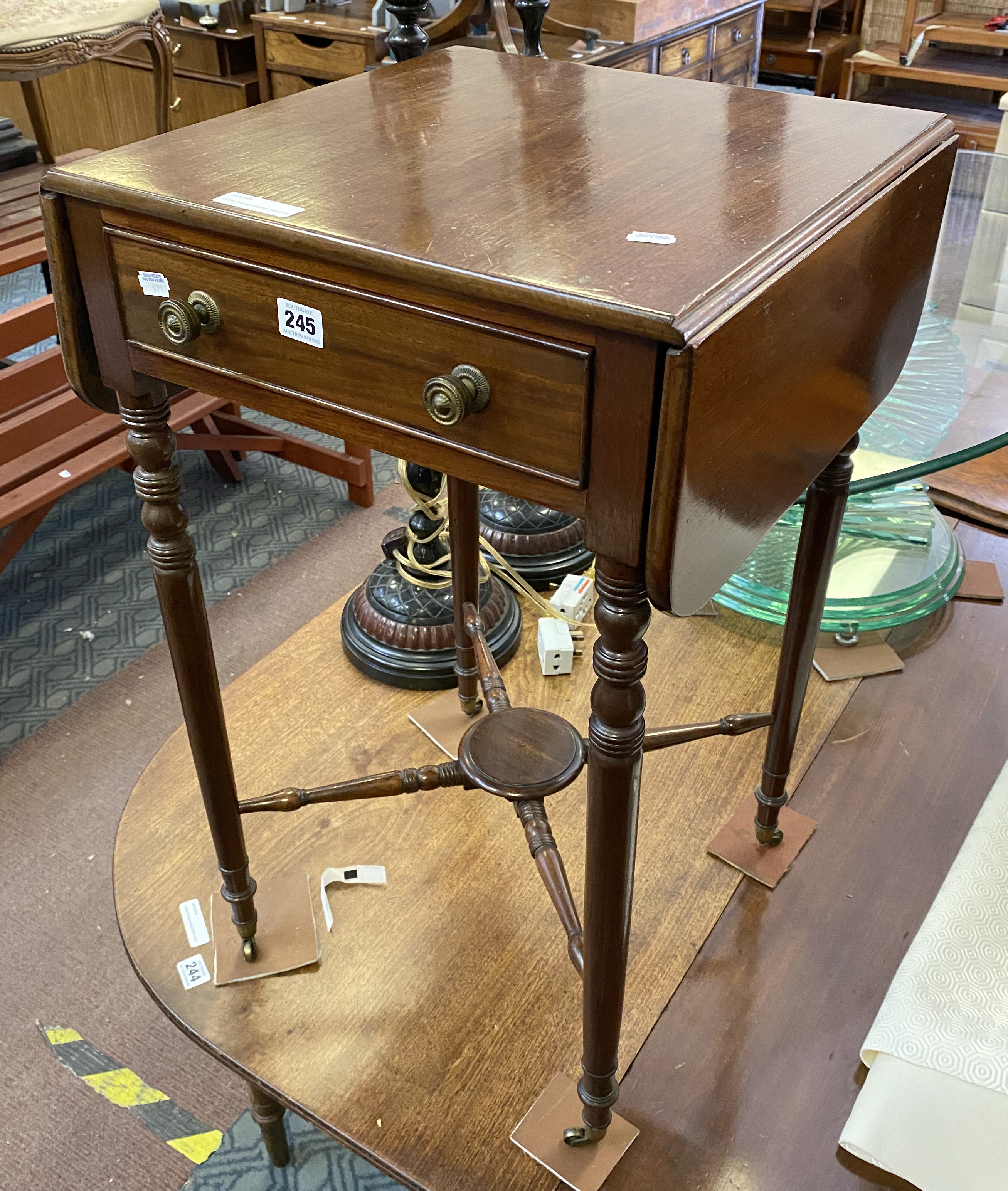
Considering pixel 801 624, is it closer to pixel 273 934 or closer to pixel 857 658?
pixel 857 658

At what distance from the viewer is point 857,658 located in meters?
1.28

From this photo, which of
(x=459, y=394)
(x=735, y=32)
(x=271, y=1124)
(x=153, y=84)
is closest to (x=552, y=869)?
(x=271, y=1124)

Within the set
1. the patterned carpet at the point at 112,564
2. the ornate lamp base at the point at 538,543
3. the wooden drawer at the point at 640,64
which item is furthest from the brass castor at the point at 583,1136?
the wooden drawer at the point at 640,64

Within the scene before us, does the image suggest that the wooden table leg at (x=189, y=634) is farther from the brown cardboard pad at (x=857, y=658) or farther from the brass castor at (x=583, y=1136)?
the brown cardboard pad at (x=857, y=658)

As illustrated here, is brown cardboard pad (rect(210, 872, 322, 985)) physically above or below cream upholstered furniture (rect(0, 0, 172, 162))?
below

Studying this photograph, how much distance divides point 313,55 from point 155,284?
2560mm

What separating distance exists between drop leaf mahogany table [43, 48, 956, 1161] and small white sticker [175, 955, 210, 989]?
24 centimetres

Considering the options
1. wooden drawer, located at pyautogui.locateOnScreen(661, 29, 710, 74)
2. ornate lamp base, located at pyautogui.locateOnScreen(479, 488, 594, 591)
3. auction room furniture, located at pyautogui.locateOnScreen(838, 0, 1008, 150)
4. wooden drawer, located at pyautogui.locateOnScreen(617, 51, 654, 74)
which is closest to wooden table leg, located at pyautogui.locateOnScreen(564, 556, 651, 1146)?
ornate lamp base, located at pyautogui.locateOnScreen(479, 488, 594, 591)

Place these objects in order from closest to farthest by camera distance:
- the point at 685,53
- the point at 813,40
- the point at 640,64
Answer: the point at 640,64 < the point at 685,53 < the point at 813,40

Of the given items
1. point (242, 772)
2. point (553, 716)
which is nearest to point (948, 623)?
point (553, 716)

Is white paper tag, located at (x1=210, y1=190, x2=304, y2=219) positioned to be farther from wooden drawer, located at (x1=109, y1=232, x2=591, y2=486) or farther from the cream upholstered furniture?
the cream upholstered furniture

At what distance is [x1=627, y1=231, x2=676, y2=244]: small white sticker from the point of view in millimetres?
577

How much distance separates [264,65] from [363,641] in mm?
2362

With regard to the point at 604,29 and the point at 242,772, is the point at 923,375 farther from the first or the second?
the point at 604,29
